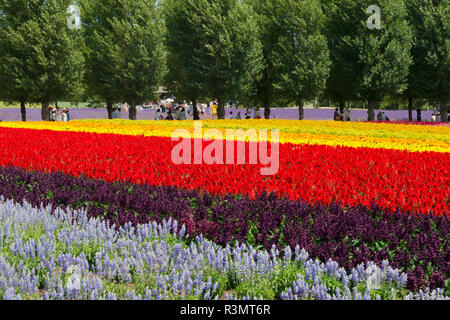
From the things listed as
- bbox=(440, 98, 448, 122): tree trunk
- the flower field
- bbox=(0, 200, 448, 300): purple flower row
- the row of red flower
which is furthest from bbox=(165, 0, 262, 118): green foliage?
bbox=(0, 200, 448, 300): purple flower row

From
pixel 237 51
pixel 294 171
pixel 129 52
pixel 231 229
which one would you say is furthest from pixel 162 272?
pixel 129 52

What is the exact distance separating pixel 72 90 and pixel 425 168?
29.9 metres

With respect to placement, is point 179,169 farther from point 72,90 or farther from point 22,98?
point 22,98

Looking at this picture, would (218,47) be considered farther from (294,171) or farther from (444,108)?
(294,171)

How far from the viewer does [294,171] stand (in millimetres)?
8977

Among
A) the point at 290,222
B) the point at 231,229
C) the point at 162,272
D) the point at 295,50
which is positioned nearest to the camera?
the point at 162,272

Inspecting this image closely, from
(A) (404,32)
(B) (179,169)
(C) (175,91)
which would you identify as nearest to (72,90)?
(C) (175,91)

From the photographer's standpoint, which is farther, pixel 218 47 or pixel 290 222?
pixel 218 47

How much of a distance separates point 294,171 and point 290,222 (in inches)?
128

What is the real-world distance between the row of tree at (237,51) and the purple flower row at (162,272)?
97.0 feet

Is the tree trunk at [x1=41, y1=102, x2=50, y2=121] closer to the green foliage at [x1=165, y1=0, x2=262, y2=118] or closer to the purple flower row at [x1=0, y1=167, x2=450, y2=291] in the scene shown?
the green foliage at [x1=165, y1=0, x2=262, y2=118]

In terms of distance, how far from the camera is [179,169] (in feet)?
30.2

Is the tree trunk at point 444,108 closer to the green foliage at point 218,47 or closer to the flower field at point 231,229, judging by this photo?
the green foliage at point 218,47

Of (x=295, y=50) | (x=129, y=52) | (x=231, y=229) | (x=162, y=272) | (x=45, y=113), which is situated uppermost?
(x=129, y=52)
